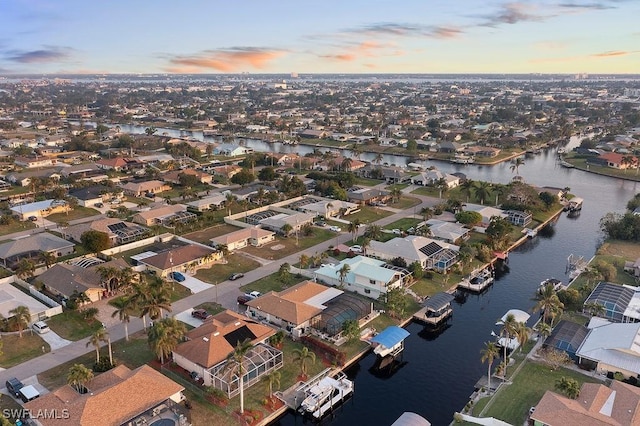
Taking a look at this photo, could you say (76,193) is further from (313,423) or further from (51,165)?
(313,423)

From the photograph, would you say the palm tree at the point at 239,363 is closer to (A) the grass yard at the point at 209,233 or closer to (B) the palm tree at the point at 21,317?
(B) the palm tree at the point at 21,317

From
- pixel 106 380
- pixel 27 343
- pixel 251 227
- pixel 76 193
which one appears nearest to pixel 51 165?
pixel 76 193

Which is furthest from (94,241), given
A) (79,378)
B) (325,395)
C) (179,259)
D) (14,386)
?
(325,395)

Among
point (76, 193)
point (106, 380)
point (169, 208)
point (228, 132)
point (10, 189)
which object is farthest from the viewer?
point (228, 132)

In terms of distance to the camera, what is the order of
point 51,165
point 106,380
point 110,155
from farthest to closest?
1. point 110,155
2. point 51,165
3. point 106,380

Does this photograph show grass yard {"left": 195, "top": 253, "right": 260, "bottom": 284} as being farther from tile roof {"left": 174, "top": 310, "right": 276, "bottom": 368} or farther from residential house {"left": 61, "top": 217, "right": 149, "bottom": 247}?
residential house {"left": 61, "top": 217, "right": 149, "bottom": 247}
